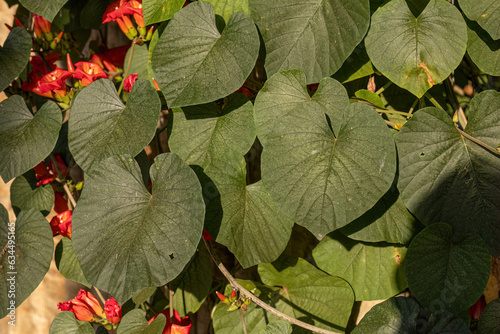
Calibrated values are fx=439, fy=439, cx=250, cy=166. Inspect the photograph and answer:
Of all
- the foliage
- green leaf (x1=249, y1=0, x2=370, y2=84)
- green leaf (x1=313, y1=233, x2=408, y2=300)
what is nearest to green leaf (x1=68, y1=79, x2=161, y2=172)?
the foliage

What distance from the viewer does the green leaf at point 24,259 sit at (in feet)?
3.05

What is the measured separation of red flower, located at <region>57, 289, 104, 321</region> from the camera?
97 centimetres

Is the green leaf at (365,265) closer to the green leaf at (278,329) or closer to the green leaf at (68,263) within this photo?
the green leaf at (278,329)

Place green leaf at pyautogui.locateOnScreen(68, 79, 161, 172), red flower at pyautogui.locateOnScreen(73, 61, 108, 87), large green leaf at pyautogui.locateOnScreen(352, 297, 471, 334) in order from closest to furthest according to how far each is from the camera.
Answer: large green leaf at pyautogui.locateOnScreen(352, 297, 471, 334) < green leaf at pyautogui.locateOnScreen(68, 79, 161, 172) < red flower at pyautogui.locateOnScreen(73, 61, 108, 87)

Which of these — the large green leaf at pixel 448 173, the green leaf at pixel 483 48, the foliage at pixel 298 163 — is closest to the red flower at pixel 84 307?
the foliage at pixel 298 163

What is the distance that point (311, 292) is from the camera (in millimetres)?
968

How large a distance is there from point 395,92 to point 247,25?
0.41 meters

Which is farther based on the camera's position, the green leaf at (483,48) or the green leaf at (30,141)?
the green leaf at (30,141)

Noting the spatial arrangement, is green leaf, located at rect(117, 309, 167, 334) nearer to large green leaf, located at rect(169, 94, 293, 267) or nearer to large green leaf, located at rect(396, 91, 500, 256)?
large green leaf, located at rect(169, 94, 293, 267)

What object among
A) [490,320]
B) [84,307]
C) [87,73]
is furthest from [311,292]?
[87,73]

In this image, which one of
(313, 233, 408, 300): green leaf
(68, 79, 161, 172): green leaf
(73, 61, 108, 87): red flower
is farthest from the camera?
(73, 61, 108, 87): red flower

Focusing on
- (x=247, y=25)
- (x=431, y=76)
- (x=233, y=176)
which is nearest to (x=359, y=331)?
(x=233, y=176)

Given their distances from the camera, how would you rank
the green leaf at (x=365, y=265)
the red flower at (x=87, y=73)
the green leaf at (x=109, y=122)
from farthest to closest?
the red flower at (x=87, y=73) → the green leaf at (x=365, y=265) → the green leaf at (x=109, y=122)

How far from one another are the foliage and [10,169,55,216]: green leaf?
144mm
